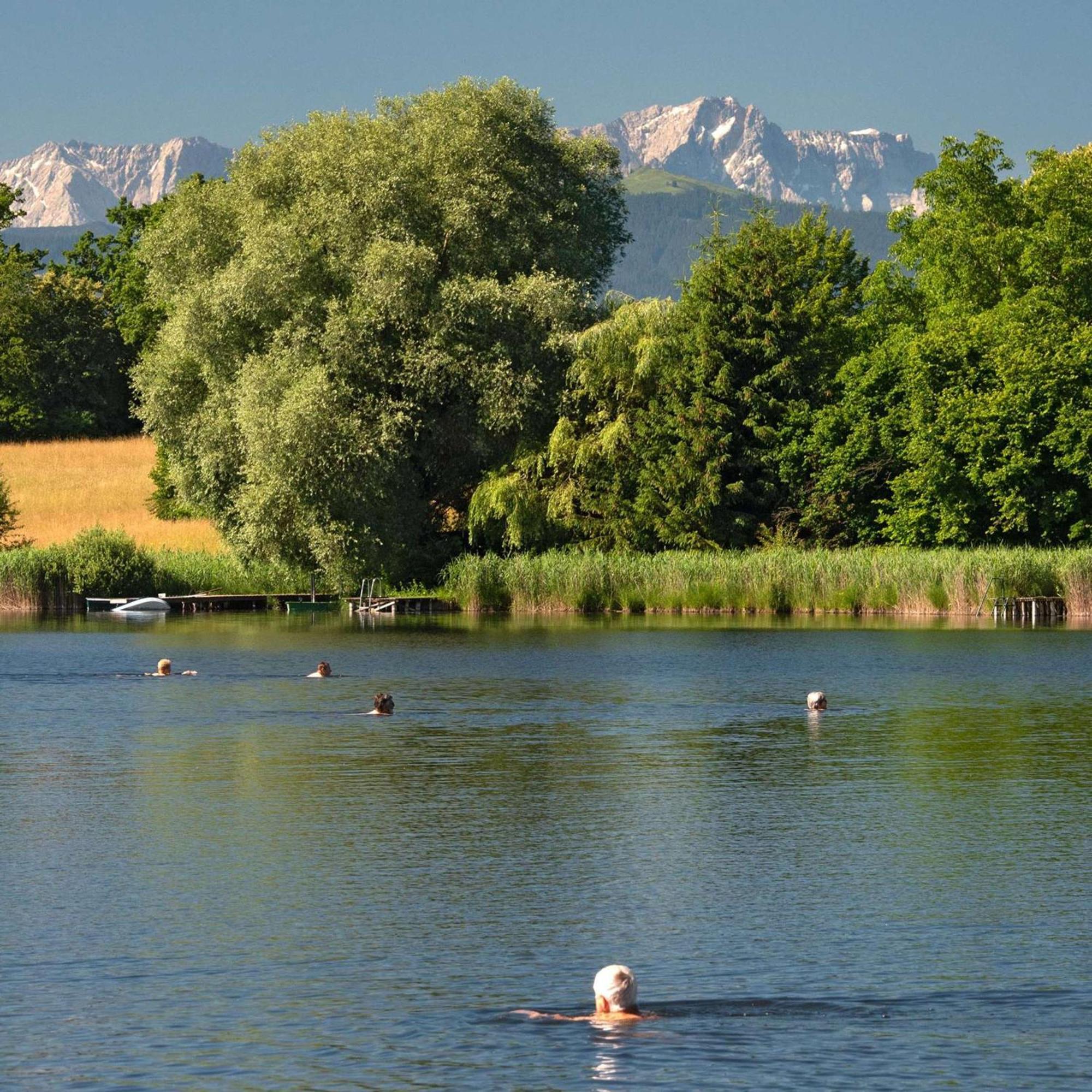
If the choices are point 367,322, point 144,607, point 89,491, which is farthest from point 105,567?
point 89,491

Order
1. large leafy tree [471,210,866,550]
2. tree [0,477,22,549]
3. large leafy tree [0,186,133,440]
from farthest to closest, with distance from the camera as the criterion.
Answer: large leafy tree [0,186,133,440] → tree [0,477,22,549] → large leafy tree [471,210,866,550]

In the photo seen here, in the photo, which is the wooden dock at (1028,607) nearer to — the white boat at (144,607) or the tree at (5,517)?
the white boat at (144,607)

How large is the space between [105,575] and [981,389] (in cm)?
3574

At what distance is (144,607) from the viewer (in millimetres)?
68812

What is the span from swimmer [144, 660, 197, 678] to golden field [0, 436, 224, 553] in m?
43.8

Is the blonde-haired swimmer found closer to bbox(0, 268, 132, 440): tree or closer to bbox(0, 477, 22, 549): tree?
bbox(0, 477, 22, 549): tree

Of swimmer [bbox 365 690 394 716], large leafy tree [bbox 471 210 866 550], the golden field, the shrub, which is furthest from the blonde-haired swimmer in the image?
the golden field

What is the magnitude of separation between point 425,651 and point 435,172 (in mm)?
26578

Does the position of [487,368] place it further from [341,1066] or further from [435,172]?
[341,1066]

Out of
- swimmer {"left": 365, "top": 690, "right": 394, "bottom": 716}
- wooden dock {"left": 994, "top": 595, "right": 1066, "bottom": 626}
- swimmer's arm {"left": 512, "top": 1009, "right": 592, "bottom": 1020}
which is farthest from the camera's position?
wooden dock {"left": 994, "top": 595, "right": 1066, "bottom": 626}

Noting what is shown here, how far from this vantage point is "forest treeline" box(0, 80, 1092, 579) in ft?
216

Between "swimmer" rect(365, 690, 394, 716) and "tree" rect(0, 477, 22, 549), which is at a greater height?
"tree" rect(0, 477, 22, 549)

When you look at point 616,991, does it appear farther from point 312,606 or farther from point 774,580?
point 312,606

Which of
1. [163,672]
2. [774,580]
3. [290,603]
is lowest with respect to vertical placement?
[163,672]
